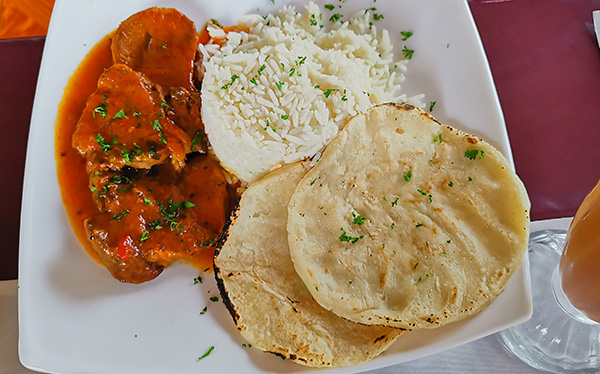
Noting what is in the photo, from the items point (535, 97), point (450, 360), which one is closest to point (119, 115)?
point (450, 360)

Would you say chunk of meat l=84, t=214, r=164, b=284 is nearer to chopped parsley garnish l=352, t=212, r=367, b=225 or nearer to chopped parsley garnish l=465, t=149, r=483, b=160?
chopped parsley garnish l=352, t=212, r=367, b=225

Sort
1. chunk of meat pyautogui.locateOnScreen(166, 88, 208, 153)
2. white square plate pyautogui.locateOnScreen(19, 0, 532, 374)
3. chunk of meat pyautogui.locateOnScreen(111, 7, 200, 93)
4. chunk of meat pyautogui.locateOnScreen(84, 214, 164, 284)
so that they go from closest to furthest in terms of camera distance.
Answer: white square plate pyautogui.locateOnScreen(19, 0, 532, 374), chunk of meat pyautogui.locateOnScreen(84, 214, 164, 284), chunk of meat pyautogui.locateOnScreen(166, 88, 208, 153), chunk of meat pyautogui.locateOnScreen(111, 7, 200, 93)

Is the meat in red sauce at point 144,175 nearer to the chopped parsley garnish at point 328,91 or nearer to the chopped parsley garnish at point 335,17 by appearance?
the chopped parsley garnish at point 328,91

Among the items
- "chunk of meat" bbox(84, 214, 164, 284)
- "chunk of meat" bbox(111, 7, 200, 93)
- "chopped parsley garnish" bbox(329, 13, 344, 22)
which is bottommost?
"chunk of meat" bbox(84, 214, 164, 284)

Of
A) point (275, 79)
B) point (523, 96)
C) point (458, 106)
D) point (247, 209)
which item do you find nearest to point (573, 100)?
point (523, 96)

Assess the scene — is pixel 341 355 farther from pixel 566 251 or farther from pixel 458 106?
pixel 458 106

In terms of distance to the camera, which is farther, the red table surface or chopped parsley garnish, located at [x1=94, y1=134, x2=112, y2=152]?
the red table surface

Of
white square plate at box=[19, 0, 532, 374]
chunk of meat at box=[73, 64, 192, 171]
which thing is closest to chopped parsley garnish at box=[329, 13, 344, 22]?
white square plate at box=[19, 0, 532, 374]
